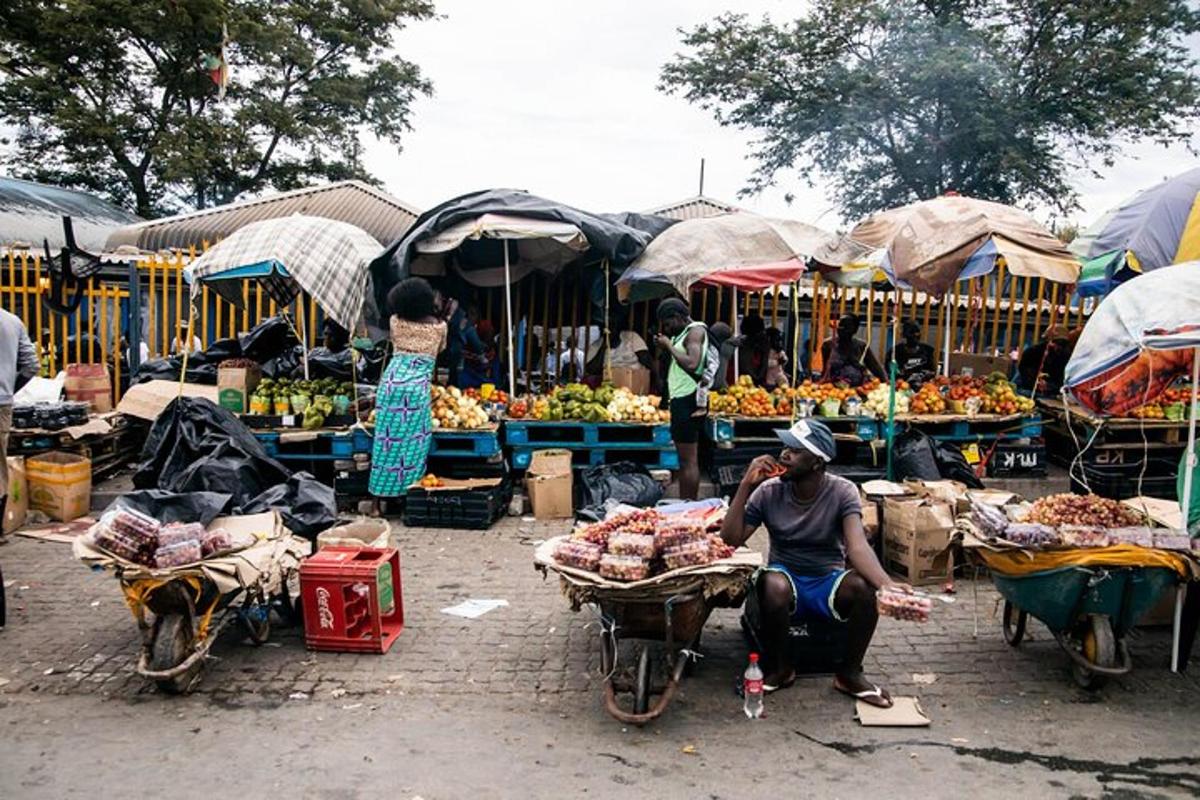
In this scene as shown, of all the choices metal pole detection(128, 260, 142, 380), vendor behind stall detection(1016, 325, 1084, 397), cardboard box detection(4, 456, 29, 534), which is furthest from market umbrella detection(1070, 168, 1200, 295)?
metal pole detection(128, 260, 142, 380)

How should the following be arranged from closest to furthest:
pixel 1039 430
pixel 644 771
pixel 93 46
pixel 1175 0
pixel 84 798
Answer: pixel 84 798
pixel 644 771
pixel 1039 430
pixel 1175 0
pixel 93 46

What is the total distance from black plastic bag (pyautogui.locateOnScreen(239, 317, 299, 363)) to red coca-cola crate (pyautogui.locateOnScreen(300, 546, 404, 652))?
19.7ft

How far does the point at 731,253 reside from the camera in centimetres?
988

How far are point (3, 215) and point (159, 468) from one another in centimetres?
1359

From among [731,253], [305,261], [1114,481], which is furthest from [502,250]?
[1114,481]

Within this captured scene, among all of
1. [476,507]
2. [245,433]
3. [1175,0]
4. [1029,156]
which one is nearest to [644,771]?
[476,507]

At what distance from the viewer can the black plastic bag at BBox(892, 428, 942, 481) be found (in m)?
9.33

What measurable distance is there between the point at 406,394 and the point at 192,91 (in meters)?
20.2

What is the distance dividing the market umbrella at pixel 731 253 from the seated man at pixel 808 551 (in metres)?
4.82

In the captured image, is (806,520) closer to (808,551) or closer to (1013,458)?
(808,551)

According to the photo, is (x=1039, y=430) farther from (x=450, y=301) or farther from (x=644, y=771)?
(x=644, y=771)

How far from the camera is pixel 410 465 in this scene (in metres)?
9.23

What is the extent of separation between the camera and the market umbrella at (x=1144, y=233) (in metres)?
7.82

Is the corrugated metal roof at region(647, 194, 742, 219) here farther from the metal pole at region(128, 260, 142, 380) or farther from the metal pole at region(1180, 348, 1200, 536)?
the metal pole at region(1180, 348, 1200, 536)
